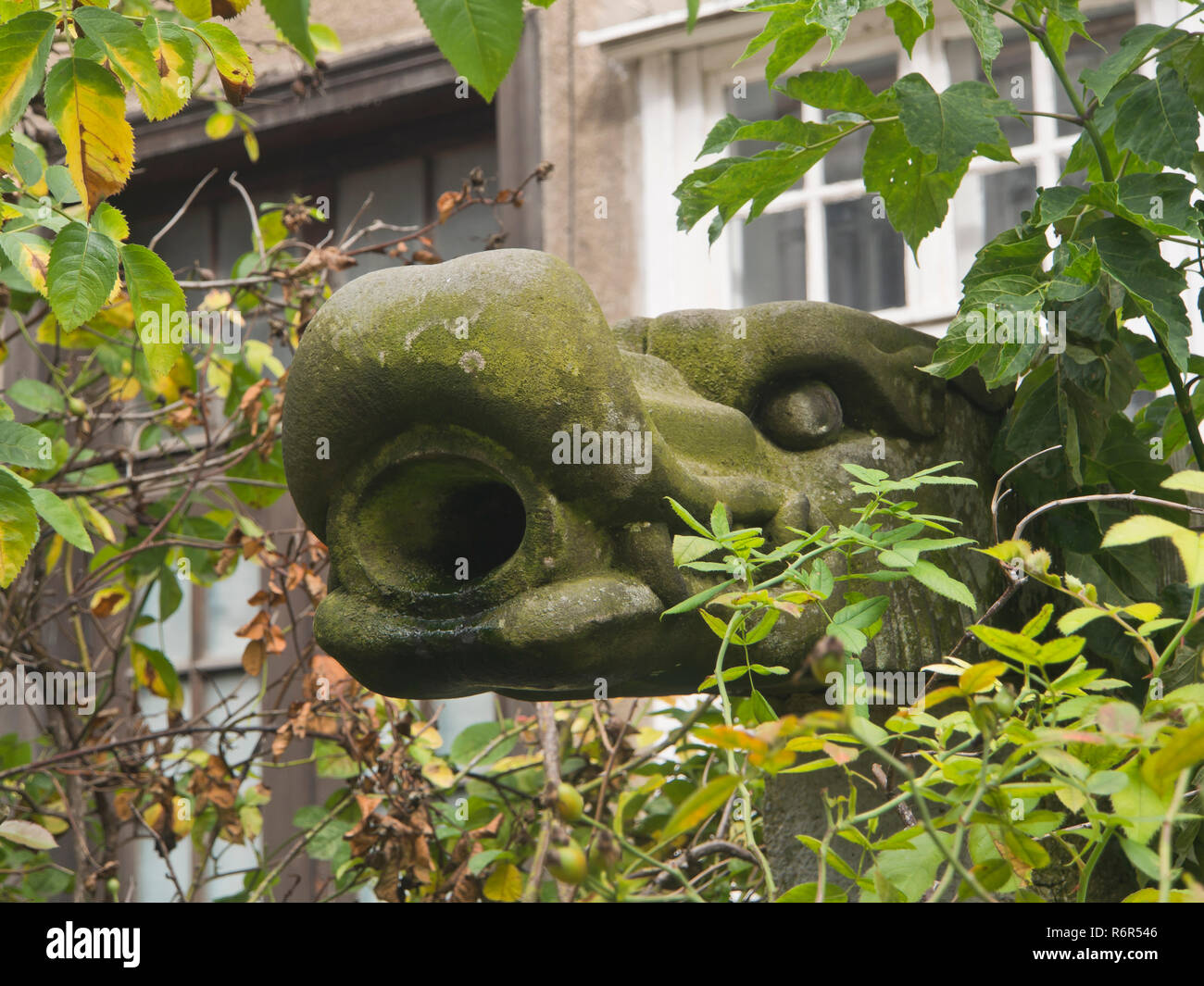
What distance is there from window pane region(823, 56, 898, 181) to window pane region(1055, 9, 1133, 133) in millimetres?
376

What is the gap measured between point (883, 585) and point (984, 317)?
30 cm

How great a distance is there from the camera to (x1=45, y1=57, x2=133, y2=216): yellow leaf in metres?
1.17

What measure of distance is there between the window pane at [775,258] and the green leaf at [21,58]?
2.27 meters

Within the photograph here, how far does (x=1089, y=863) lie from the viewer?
103 cm

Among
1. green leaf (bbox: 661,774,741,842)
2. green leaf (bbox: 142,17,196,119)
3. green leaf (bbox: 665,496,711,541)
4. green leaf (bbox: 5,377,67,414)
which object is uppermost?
green leaf (bbox: 142,17,196,119)

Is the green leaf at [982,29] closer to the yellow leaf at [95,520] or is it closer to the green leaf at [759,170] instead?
the green leaf at [759,170]

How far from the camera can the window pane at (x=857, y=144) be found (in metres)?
3.19

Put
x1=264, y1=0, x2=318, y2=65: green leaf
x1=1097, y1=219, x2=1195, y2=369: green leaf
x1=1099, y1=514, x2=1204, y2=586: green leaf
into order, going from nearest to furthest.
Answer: x1=264, y1=0, x2=318, y2=65: green leaf → x1=1099, y1=514, x2=1204, y2=586: green leaf → x1=1097, y1=219, x2=1195, y2=369: green leaf

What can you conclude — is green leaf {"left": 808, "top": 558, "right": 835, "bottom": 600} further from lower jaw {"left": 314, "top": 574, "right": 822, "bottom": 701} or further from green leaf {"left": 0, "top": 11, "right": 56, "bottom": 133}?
green leaf {"left": 0, "top": 11, "right": 56, "bottom": 133}

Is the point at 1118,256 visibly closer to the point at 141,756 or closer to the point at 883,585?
the point at 883,585

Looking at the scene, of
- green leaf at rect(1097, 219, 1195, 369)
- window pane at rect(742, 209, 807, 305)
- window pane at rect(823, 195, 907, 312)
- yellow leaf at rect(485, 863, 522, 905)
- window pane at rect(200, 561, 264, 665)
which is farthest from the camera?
window pane at rect(200, 561, 264, 665)

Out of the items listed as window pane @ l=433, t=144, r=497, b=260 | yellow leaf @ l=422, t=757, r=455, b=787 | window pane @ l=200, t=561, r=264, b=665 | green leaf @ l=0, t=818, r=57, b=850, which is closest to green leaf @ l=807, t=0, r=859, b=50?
green leaf @ l=0, t=818, r=57, b=850

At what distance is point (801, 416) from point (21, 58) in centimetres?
84
